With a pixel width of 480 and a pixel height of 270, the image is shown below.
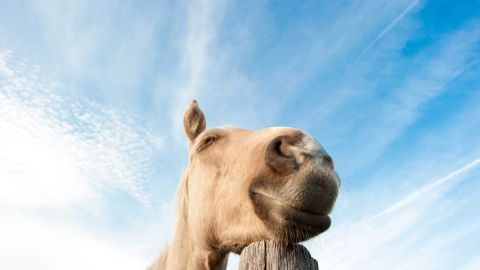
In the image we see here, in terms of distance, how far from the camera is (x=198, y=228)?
3877 millimetres

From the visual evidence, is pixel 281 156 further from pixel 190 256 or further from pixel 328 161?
pixel 190 256

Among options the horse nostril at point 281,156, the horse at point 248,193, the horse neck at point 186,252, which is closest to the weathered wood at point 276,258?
the horse at point 248,193

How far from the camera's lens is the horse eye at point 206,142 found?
4246 mm

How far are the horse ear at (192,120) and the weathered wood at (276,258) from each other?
2.39 meters

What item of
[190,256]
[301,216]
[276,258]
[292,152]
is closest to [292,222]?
[301,216]

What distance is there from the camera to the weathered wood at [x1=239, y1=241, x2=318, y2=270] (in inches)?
97.8

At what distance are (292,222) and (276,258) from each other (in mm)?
419

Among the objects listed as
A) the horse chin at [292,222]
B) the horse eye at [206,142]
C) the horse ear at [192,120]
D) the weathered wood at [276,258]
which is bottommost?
the weathered wood at [276,258]

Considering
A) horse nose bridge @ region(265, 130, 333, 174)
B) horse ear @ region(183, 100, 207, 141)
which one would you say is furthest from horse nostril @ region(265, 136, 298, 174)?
horse ear @ region(183, 100, 207, 141)

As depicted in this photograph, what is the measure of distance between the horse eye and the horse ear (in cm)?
53

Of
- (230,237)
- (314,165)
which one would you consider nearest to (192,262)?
(230,237)

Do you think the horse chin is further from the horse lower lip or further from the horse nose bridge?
the horse nose bridge

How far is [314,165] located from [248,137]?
43.0 inches

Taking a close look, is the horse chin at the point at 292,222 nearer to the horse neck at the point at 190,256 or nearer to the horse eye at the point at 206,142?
the horse neck at the point at 190,256
